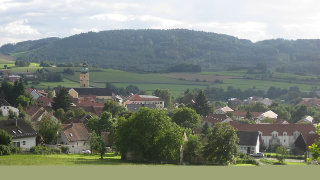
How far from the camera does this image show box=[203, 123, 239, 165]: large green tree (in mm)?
48906

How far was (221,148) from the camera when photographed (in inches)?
1932

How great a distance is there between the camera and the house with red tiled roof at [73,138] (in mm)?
60700

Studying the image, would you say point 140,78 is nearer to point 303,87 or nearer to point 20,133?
point 303,87

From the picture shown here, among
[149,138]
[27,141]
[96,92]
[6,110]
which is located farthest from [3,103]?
[96,92]

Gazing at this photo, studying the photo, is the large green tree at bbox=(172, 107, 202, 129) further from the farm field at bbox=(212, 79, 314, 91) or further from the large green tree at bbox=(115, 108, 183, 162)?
the farm field at bbox=(212, 79, 314, 91)

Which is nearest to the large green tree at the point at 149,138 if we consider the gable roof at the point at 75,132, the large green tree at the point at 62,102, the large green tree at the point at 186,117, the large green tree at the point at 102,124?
the gable roof at the point at 75,132

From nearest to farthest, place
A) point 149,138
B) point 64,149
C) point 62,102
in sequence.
A: 1. point 149,138
2. point 64,149
3. point 62,102

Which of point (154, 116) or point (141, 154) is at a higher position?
point (154, 116)

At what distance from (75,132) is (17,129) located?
9.92 m

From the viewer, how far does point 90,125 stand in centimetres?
6962

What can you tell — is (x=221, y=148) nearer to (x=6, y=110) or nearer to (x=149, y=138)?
(x=149, y=138)

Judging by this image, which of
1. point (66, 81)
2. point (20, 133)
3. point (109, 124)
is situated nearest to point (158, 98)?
point (66, 81)

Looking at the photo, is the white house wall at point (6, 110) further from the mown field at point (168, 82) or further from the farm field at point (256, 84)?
the farm field at point (256, 84)

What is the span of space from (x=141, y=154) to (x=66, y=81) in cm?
12987
